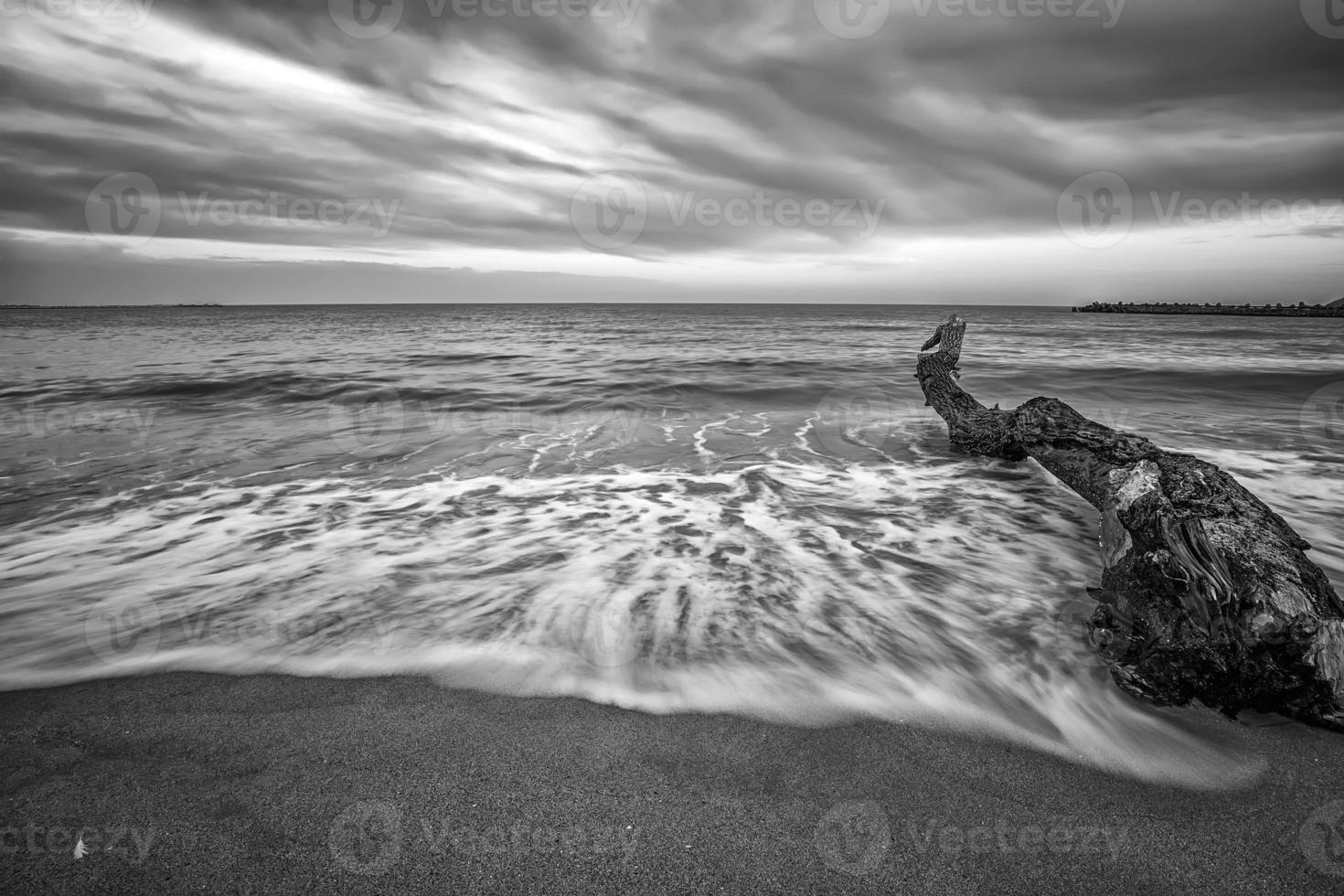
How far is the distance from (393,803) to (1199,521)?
3778mm

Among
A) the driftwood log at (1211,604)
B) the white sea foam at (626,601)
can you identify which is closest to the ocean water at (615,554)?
the white sea foam at (626,601)

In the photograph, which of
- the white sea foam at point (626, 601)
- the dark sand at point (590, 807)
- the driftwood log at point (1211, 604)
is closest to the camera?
the dark sand at point (590, 807)

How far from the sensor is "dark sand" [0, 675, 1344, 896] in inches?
71.5

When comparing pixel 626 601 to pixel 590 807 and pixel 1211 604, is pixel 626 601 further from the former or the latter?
pixel 1211 604

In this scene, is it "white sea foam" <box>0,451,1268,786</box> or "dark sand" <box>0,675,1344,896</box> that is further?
"white sea foam" <box>0,451,1268,786</box>

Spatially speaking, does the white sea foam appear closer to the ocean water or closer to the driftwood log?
the ocean water

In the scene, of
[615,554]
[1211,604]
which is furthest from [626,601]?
[1211,604]

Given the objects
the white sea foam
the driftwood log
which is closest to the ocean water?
the white sea foam

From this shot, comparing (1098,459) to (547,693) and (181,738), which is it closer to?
(547,693)

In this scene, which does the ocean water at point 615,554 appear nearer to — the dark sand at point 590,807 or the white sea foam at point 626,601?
the white sea foam at point 626,601

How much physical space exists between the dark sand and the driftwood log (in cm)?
19

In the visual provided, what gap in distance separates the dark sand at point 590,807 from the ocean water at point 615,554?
21 cm

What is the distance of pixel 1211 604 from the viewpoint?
8.25ft

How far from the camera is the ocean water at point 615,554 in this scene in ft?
→ 9.29
